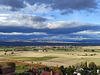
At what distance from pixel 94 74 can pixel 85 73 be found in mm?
5091

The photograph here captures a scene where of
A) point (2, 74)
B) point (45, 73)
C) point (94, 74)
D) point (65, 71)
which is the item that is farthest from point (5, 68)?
point (94, 74)

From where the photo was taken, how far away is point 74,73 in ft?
242

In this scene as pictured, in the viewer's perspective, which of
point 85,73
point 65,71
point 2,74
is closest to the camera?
point 2,74

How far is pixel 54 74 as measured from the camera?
193ft

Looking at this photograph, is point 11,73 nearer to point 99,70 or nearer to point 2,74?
point 2,74

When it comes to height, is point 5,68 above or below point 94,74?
above

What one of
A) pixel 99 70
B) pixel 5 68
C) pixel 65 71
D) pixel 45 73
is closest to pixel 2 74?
A: pixel 5 68

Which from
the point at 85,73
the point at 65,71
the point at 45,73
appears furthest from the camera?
the point at 65,71

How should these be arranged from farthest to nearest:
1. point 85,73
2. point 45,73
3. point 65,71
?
point 65,71, point 85,73, point 45,73

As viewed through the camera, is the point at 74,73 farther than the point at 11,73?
Yes

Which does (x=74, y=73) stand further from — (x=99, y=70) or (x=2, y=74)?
(x=2, y=74)

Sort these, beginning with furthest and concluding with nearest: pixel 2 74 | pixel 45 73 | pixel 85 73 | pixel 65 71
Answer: pixel 65 71
pixel 85 73
pixel 45 73
pixel 2 74

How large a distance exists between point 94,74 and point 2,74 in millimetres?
40235

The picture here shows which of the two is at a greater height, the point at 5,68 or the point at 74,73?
the point at 5,68
